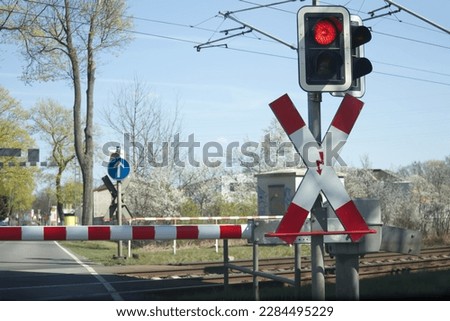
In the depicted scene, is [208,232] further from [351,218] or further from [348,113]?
[348,113]

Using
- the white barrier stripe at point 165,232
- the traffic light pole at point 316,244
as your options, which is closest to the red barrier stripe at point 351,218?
the traffic light pole at point 316,244

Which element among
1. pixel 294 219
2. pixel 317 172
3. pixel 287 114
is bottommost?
pixel 294 219

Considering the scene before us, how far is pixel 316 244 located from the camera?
203 inches

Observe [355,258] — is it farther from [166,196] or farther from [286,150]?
[286,150]

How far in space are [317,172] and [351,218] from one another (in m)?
0.44

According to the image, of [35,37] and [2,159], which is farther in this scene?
[2,159]

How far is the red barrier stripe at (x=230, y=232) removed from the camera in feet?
22.9

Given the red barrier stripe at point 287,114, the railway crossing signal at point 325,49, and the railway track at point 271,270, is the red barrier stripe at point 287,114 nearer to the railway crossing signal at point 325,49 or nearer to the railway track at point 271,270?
the railway crossing signal at point 325,49

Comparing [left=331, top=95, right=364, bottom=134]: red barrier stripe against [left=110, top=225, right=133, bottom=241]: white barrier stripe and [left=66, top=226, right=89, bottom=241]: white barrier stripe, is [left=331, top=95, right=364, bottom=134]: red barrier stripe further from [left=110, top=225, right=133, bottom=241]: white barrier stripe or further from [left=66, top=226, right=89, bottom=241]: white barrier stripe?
[left=66, top=226, right=89, bottom=241]: white barrier stripe

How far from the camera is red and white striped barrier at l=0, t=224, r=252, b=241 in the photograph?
6.25m

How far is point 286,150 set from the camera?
4931 cm

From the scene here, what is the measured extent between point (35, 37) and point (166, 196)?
1048 cm

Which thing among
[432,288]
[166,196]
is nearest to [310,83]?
[432,288]

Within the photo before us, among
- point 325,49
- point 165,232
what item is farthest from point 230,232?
point 325,49
